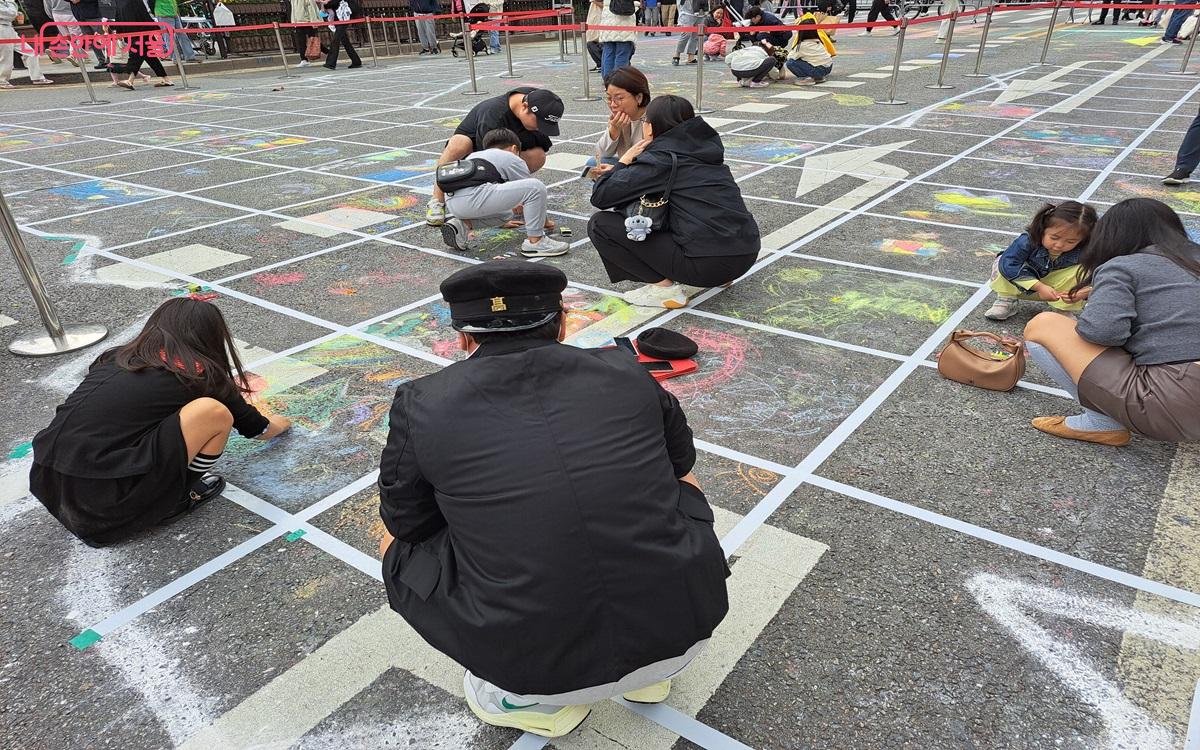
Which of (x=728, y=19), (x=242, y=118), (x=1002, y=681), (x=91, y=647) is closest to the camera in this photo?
(x=1002, y=681)

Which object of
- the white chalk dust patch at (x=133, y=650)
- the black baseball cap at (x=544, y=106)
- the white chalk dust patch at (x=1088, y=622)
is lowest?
the white chalk dust patch at (x=1088, y=622)

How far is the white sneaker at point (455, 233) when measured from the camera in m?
5.39

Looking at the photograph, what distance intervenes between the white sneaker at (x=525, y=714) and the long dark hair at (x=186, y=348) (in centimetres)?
155

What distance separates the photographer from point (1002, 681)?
6.91 ft

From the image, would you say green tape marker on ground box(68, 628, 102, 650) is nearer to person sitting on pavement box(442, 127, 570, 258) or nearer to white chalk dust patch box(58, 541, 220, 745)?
white chalk dust patch box(58, 541, 220, 745)

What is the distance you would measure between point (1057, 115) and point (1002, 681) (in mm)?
9703

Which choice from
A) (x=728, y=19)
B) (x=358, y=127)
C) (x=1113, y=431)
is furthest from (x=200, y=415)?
(x=728, y=19)

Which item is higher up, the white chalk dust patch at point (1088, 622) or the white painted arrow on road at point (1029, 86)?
the white painted arrow on road at point (1029, 86)

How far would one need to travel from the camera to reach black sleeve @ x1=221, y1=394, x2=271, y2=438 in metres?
2.86

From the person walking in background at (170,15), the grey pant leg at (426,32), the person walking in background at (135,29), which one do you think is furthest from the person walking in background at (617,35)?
the grey pant leg at (426,32)

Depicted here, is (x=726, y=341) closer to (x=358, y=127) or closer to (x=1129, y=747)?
(x=1129, y=747)

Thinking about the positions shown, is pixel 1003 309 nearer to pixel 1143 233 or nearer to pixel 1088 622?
pixel 1143 233

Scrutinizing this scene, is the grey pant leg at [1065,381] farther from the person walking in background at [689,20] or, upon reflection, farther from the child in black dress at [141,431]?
the person walking in background at [689,20]

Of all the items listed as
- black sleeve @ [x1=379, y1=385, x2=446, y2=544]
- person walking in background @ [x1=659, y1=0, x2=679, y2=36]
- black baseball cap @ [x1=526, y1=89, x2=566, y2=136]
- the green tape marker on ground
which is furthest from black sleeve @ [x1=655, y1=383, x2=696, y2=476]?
person walking in background @ [x1=659, y1=0, x2=679, y2=36]
